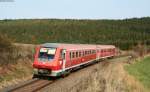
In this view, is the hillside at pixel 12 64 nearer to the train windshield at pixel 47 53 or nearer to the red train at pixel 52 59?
the red train at pixel 52 59

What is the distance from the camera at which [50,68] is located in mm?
24641

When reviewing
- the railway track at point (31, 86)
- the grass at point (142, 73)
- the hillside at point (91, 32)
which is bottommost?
the hillside at point (91, 32)

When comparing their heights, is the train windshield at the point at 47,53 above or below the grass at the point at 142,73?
above

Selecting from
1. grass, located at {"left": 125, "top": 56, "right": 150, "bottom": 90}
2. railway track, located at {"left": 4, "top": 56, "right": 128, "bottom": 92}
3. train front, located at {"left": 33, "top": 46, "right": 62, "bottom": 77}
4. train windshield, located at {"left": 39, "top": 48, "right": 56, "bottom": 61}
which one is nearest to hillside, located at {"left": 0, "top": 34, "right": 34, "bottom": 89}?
railway track, located at {"left": 4, "top": 56, "right": 128, "bottom": 92}

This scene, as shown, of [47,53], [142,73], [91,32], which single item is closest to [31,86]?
[47,53]

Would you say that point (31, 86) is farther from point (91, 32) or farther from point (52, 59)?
point (91, 32)

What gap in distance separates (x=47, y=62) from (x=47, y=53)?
0.86 meters

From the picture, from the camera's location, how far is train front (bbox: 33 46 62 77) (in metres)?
24.7

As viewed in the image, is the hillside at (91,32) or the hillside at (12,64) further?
the hillside at (91,32)

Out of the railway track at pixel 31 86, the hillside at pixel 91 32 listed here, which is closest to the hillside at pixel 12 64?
the railway track at pixel 31 86

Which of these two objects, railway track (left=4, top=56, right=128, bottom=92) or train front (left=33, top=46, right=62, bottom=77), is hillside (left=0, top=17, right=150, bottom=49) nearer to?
train front (left=33, top=46, right=62, bottom=77)

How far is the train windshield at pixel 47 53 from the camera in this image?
25289 millimetres

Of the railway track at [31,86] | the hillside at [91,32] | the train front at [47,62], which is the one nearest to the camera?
the railway track at [31,86]

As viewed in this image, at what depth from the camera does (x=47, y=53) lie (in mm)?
25500
